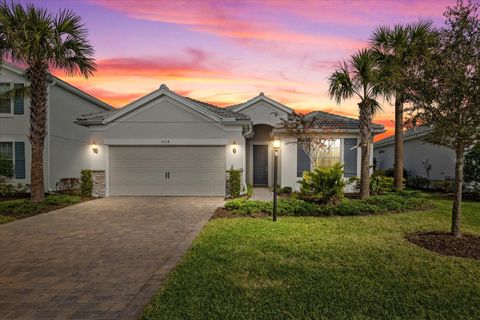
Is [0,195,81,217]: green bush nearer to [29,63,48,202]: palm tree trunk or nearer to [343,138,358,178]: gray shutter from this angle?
[29,63,48,202]: palm tree trunk

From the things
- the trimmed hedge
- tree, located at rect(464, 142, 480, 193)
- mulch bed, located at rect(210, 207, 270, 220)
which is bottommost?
mulch bed, located at rect(210, 207, 270, 220)

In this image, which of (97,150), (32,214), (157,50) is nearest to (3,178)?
(97,150)

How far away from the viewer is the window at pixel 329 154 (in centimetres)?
1554

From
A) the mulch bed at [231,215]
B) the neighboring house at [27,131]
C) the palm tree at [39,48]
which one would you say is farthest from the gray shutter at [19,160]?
the mulch bed at [231,215]

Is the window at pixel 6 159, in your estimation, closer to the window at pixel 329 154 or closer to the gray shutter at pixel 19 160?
the gray shutter at pixel 19 160

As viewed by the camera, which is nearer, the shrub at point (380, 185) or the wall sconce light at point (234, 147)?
the shrub at point (380, 185)

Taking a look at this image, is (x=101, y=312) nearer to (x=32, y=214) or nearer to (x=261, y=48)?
(x=32, y=214)

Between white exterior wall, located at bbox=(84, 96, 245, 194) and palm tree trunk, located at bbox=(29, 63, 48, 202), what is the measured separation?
2697 mm

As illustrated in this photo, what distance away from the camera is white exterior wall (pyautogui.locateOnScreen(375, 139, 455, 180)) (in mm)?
16889

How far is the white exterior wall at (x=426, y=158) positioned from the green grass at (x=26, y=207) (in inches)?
669

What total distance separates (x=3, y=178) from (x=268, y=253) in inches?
576

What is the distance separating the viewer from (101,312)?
377 cm

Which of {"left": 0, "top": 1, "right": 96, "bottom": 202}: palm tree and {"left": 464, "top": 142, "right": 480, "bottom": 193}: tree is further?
{"left": 464, "top": 142, "right": 480, "bottom": 193}: tree

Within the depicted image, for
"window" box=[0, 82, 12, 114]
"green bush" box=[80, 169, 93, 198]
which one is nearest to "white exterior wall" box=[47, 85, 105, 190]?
"green bush" box=[80, 169, 93, 198]
